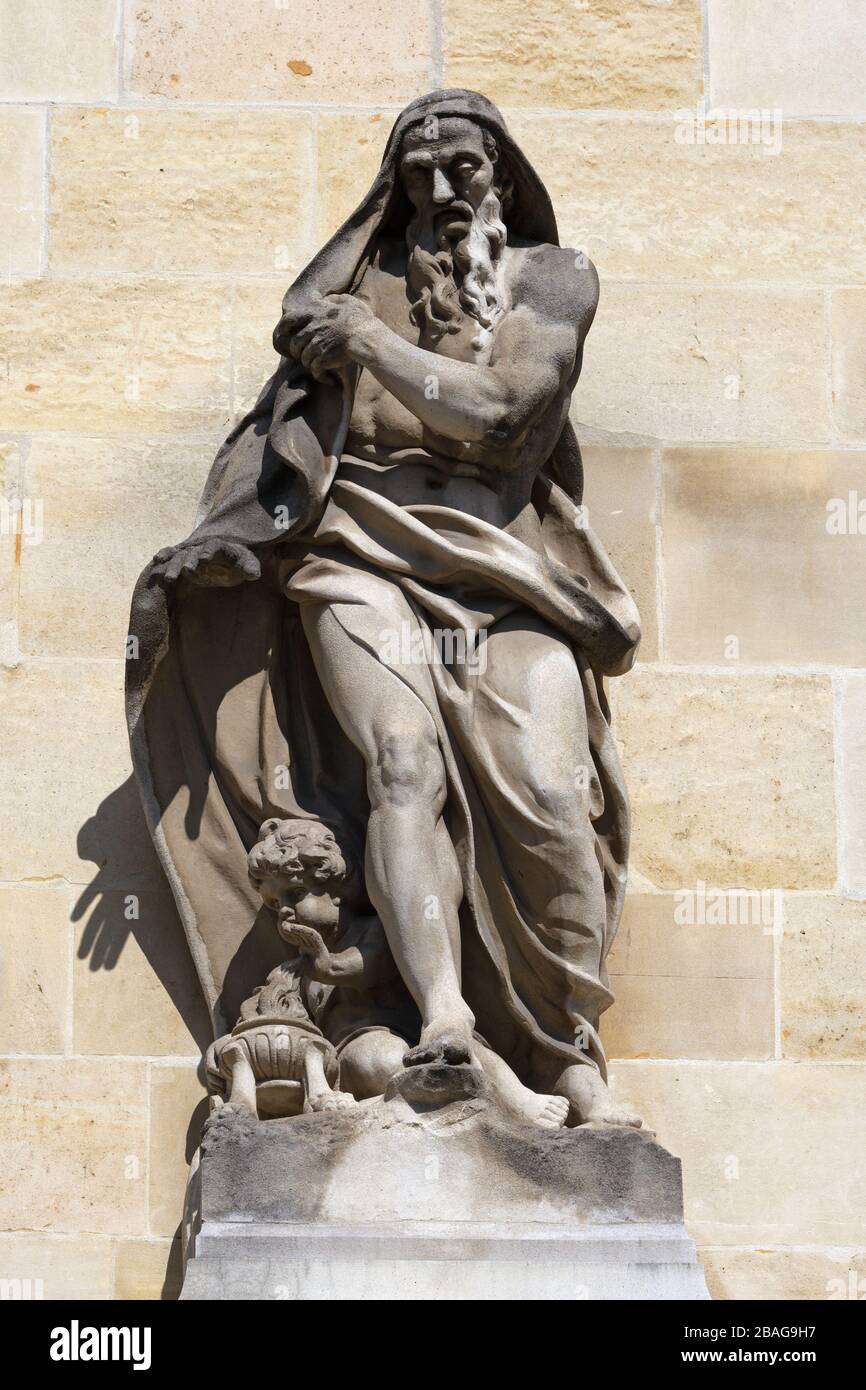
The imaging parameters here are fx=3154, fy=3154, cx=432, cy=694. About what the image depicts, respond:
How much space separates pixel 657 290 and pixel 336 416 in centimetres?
113

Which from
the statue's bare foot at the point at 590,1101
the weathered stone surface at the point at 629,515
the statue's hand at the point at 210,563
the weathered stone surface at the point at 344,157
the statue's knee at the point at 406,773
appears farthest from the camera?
the weathered stone surface at the point at 344,157

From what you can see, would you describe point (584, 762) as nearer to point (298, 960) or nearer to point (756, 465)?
point (298, 960)

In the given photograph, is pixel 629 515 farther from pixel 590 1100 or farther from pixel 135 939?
pixel 590 1100

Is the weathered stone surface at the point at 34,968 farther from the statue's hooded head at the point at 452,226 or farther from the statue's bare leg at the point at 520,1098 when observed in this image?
the statue's hooded head at the point at 452,226

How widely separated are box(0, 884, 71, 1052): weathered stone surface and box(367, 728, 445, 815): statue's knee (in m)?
0.84

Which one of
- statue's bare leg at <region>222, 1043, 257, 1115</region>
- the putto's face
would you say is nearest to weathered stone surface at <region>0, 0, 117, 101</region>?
the putto's face

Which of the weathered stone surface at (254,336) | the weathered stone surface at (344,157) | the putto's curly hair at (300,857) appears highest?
the weathered stone surface at (344,157)

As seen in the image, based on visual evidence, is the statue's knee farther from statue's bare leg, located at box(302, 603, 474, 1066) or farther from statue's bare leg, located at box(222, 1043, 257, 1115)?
statue's bare leg, located at box(222, 1043, 257, 1115)

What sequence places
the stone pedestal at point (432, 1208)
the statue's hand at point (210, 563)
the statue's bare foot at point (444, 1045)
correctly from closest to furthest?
the stone pedestal at point (432, 1208)
the statue's bare foot at point (444, 1045)
the statue's hand at point (210, 563)

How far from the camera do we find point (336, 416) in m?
6.24

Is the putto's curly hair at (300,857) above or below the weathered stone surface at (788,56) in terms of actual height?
below

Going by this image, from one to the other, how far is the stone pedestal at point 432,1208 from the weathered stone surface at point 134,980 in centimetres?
74

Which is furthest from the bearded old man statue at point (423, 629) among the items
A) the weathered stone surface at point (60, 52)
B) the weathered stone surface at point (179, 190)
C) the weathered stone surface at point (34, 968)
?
the weathered stone surface at point (60, 52)

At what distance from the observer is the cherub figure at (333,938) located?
5.97 m
